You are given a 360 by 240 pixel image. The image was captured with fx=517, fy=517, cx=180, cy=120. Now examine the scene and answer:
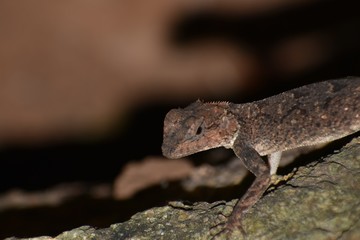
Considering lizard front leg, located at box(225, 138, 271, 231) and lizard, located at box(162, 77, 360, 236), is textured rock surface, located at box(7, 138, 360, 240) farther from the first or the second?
lizard, located at box(162, 77, 360, 236)

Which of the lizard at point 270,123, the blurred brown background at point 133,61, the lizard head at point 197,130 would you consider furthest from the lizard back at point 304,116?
the blurred brown background at point 133,61

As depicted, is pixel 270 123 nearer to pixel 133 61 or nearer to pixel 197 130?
pixel 197 130

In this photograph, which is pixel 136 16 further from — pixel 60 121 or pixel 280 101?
pixel 280 101

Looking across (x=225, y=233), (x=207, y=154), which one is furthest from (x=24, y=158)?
(x=225, y=233)

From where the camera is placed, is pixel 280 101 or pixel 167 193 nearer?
pixel 280 101

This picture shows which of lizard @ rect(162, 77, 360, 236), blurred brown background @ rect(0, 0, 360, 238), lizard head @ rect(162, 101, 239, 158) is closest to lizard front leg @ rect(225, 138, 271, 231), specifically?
lizard @ rect(162, 77, 360, 236)

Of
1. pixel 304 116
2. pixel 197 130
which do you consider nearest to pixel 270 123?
pixel 304 116

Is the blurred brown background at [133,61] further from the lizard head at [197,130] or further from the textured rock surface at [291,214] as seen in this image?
the textured rock surface at [291,214]
